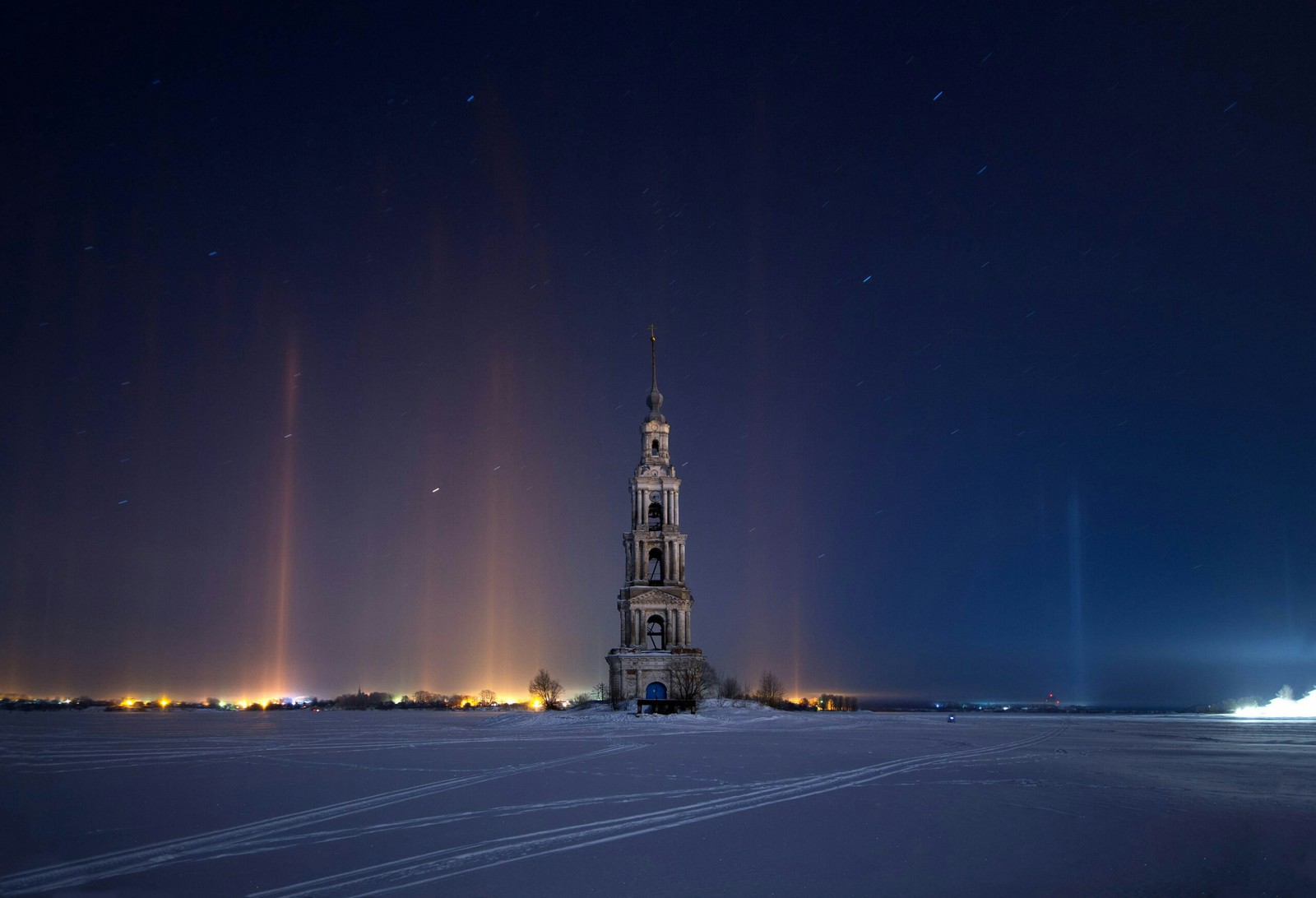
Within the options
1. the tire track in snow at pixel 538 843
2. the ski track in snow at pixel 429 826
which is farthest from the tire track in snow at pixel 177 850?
the tire track in snow at pixel 538 843

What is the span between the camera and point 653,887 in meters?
12.9

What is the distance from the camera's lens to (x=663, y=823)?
1789 cm

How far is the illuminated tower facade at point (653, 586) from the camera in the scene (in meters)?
90.8

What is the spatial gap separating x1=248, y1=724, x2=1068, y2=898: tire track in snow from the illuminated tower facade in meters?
66.1

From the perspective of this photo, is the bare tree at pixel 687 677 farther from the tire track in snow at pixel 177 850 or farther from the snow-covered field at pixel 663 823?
the tire track in snow at pixel 177 850

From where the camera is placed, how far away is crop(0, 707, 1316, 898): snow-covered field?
13.4m

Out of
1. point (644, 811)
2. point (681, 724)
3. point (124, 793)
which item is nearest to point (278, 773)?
point (124, 793)

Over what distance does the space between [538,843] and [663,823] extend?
120 inches

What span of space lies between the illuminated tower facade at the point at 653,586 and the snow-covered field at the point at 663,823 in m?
54.9

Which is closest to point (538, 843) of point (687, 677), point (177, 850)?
point (177, 850)

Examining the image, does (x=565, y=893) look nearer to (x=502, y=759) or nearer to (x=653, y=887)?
(x=653, y=887)

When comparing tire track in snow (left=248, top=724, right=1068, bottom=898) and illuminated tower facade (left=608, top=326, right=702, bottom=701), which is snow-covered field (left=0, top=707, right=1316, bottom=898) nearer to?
tire track in snow (left=248, top=724, right=1068, bottom=898)

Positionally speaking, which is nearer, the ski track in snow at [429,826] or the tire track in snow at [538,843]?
the tire track in snow at [538,843]

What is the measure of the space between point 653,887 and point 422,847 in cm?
491
